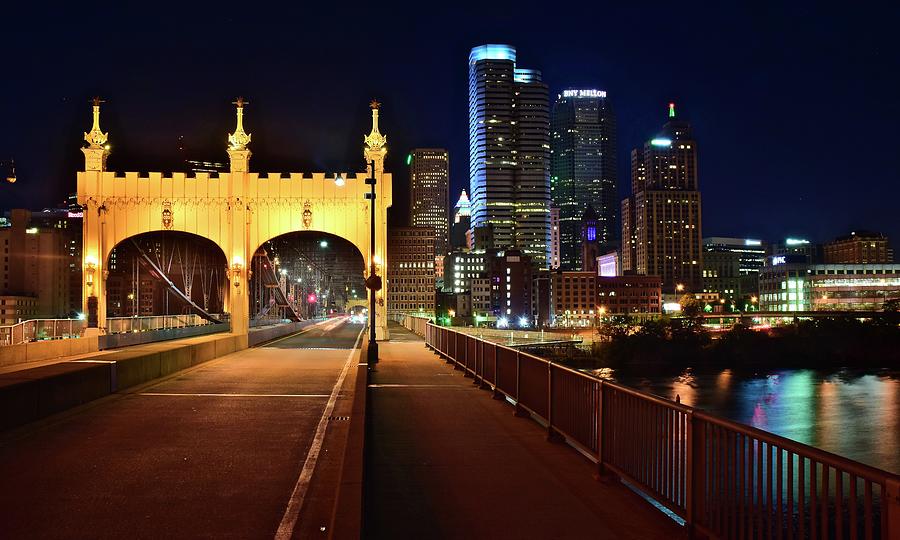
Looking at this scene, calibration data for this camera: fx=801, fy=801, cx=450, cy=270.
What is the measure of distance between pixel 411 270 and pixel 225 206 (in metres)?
124

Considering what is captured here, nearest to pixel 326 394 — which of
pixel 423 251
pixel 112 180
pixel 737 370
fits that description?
pixel 112 180

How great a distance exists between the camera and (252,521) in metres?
7.11

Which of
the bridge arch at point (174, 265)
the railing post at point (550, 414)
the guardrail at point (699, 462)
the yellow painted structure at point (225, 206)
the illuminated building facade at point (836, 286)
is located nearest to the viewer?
the guardrail at point (699, 462)

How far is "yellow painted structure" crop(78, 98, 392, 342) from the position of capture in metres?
39.2

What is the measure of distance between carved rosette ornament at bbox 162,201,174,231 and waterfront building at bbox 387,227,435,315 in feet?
397

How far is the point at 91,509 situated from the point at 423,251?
158689 millimetres

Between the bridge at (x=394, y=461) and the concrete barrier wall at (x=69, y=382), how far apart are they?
0.05 metres

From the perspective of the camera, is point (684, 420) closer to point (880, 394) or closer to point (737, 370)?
point (880, 394)

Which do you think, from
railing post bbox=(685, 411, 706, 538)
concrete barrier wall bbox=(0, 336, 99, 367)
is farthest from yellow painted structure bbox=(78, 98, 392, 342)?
railing post bbox=(685, 411, 706, 538)

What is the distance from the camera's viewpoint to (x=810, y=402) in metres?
57.1

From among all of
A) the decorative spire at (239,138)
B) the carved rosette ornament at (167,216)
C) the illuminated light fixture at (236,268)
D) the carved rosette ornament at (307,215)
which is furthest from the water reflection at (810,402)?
the carved rosette ornament at (167,216)

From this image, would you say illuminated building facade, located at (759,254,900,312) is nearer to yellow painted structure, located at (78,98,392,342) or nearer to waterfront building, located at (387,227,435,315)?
waterfront building, located at (387,227,435,315)

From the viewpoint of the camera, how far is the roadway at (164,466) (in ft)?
23.1

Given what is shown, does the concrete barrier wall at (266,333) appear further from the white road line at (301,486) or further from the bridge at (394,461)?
the white road line at (301,486)
